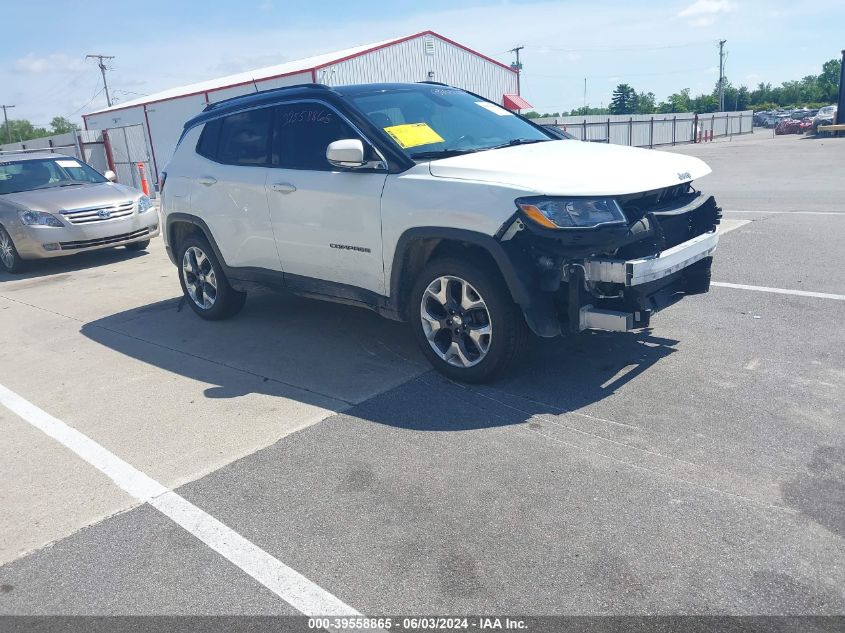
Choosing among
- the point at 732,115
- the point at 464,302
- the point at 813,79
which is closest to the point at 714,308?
the point at 464,302

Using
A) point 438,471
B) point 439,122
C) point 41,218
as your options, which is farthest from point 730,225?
point 41,218

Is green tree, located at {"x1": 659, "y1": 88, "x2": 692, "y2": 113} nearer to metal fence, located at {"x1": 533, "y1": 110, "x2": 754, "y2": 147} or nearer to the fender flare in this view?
metal fence, located at {"x1": 533, "y1": 110, "x2": 754, "y2": 147}

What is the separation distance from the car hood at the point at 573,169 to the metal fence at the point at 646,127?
29.5 metres

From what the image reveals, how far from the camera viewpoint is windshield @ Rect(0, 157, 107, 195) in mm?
11172

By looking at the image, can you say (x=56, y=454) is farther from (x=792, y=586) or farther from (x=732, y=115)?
(x=732, y=115)

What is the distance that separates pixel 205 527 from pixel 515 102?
34.2 metres

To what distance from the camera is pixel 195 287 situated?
709 centimetres

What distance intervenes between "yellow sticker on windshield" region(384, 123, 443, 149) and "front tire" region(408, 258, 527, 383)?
2.99 ft

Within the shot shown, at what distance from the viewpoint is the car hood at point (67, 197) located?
409 inches

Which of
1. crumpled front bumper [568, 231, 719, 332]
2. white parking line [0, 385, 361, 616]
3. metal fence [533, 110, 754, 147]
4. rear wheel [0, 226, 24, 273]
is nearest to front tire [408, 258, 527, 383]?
crumpled front bumper [568, 231, 719, 332]

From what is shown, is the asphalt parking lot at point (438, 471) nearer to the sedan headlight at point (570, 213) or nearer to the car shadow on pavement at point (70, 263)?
the sedan headlight at point (570, 213)

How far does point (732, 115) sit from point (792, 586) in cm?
5818

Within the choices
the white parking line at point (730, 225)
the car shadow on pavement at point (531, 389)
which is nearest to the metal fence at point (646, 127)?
the white parking line at point (730, 225)

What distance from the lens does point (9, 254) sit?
34.7 ft
